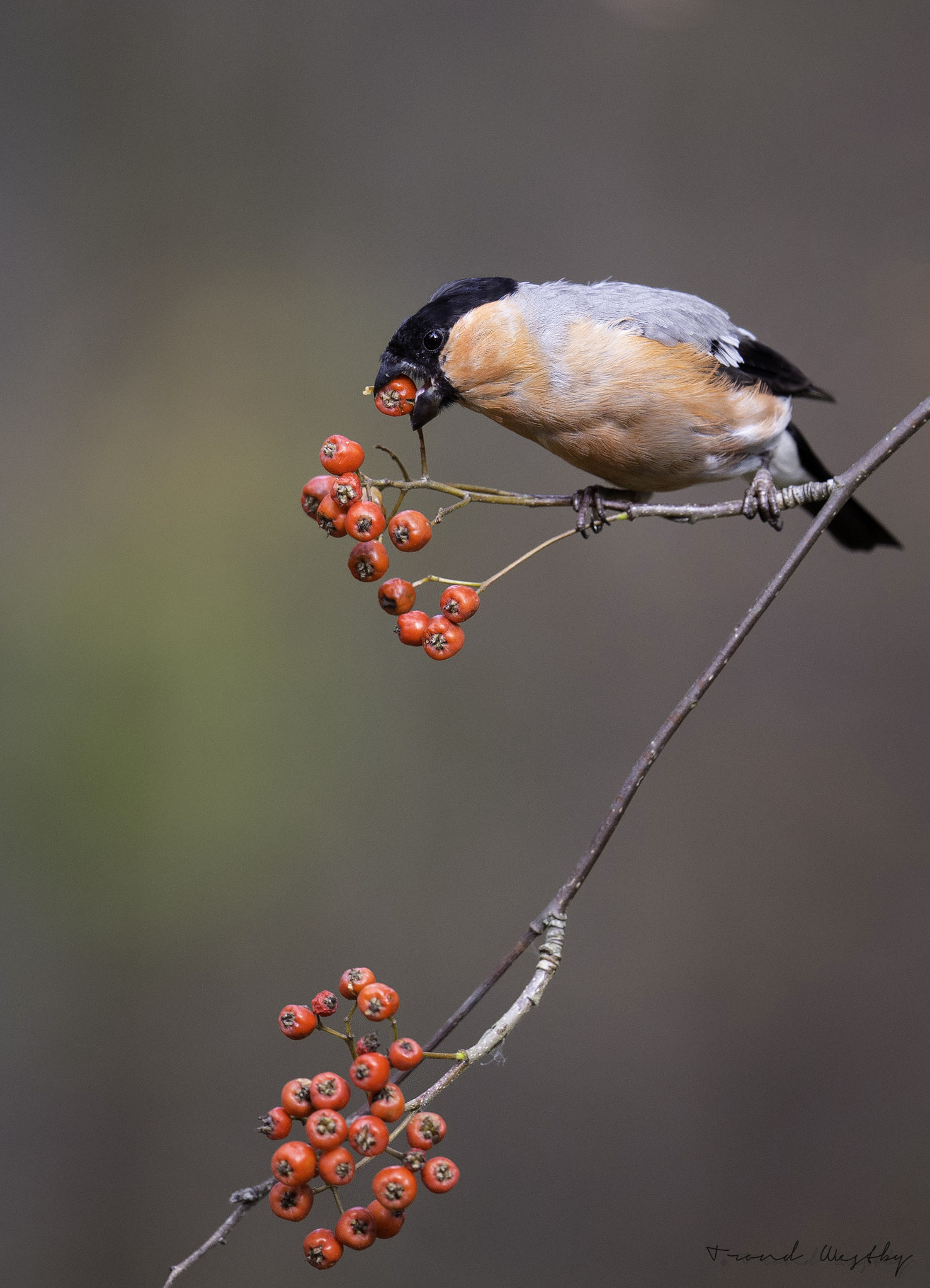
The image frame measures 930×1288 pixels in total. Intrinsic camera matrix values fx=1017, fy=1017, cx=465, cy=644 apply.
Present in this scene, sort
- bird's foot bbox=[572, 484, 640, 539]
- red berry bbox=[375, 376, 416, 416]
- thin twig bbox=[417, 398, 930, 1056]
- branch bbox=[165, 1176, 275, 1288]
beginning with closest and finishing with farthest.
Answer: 1. branch bbox=[165, 1176, 275, 1288]
2. thin twig bbox=[417, 398, 930, 1056]
3. red berry bbox=[375, 376, 416, 416]
4. bird's foot bbox=[572, 484, 640, 539]

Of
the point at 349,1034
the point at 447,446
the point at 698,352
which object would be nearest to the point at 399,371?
the point at 698,352

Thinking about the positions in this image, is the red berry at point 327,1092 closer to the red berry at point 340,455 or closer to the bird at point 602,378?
the red berry at point 340,455

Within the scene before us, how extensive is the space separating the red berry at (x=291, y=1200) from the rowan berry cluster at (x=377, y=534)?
37 cm

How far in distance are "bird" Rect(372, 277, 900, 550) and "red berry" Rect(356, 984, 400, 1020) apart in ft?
1.52

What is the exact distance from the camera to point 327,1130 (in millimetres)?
605

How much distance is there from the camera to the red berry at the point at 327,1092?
633 mm

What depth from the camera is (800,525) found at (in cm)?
160

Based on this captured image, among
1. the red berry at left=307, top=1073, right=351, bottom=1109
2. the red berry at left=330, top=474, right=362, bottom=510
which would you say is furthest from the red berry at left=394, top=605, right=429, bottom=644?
the red berry at left=307, top=1073, right=351, bottom=1109

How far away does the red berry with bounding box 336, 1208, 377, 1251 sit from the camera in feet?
2.03

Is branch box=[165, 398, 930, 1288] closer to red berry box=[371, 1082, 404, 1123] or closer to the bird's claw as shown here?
red berry box=[371, 1082, 404, 1123]

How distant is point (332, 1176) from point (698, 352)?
2.84 ft

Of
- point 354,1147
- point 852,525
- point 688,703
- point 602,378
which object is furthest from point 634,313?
point 354,1147

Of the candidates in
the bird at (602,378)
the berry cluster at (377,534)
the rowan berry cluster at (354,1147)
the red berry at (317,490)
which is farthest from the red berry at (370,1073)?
the bird at (602,378)

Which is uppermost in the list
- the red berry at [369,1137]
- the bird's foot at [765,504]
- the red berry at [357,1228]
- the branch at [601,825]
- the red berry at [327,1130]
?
the bird's foot at [765,504]
